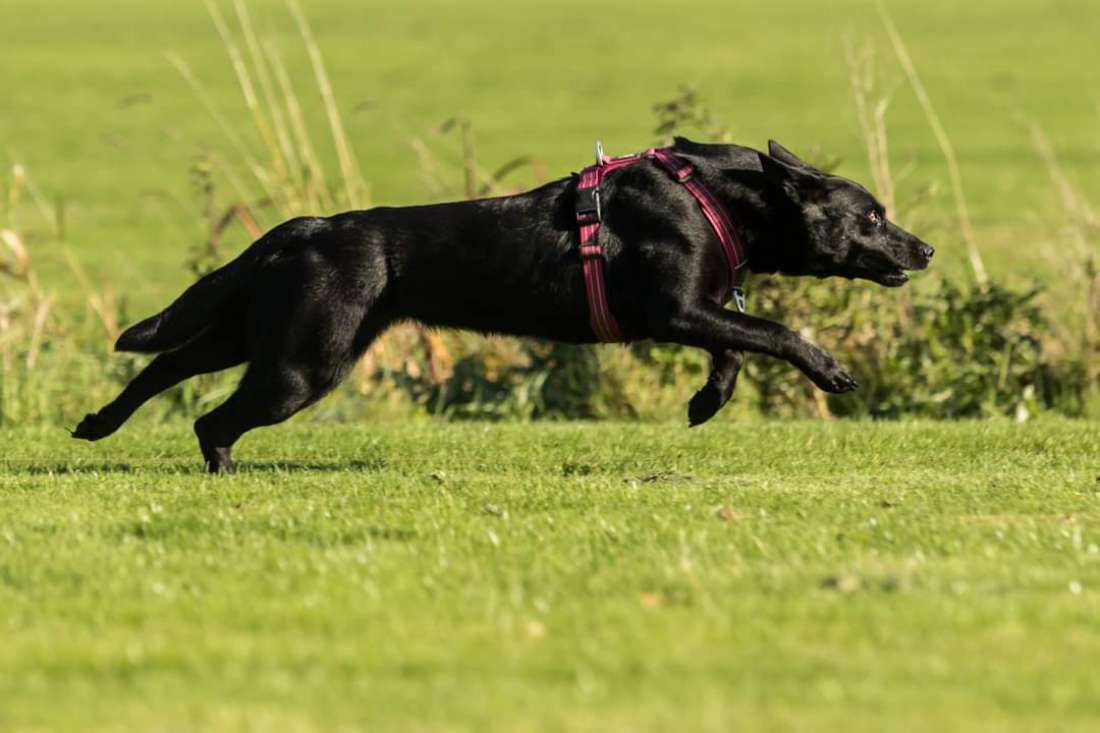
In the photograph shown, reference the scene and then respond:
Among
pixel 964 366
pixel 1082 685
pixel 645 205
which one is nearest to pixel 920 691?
pixel 1082 685

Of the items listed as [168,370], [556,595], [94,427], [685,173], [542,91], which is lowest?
[542,91]

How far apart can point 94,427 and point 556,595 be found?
120 inches

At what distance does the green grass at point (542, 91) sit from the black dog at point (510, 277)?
336 cm

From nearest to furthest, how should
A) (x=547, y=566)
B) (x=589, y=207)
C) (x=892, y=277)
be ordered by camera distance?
1. (x=547, y=566)
2. (x=589, y=207)
3. (x=892, y=277)

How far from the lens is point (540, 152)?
26.2 meters

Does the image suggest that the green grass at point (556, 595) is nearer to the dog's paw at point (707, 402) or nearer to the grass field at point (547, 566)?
the grass field at point (547, 566)

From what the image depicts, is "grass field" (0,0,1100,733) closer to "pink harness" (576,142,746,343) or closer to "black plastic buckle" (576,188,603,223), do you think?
"pink harness" (576,142,746,343)

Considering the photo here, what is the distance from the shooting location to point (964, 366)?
32.3 feet

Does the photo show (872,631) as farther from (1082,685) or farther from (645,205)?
(645,205)

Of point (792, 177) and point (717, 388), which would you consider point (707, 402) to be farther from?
point (792, 177)

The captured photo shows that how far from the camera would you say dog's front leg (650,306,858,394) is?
689cm

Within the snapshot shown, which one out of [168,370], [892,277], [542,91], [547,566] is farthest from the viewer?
[542,91]

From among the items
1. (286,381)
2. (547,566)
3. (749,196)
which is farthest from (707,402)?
(547,566)

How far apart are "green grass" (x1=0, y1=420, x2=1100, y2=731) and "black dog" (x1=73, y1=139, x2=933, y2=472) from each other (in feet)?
1.43
